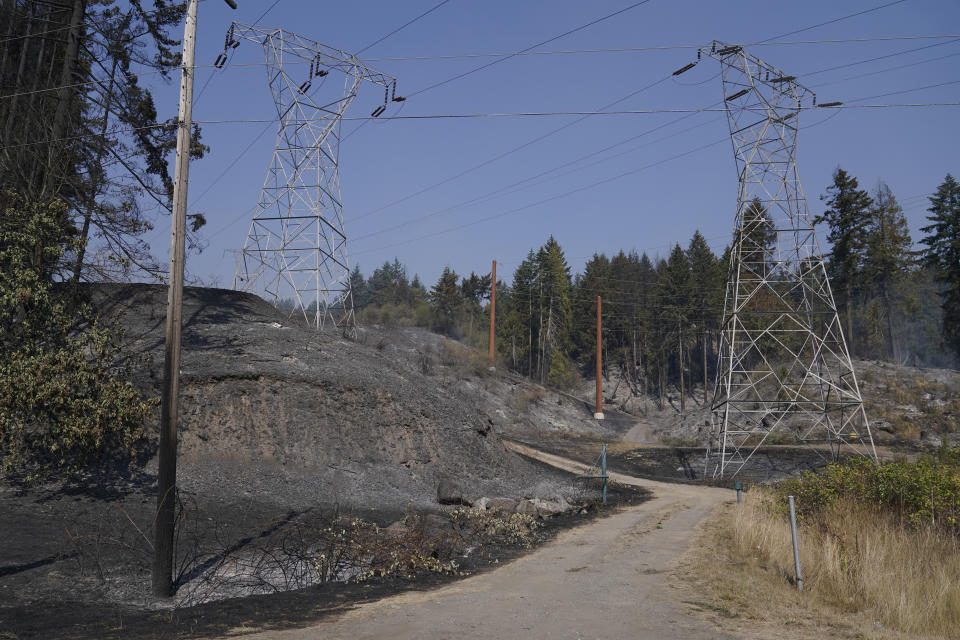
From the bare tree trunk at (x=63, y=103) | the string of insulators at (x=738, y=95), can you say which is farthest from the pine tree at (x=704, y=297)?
the bare tree trunk at (x=63, y=103)

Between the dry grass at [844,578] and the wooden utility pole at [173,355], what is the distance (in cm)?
838

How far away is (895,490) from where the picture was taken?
477 inches

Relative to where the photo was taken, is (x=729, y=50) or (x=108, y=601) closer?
(x=108, y=601)

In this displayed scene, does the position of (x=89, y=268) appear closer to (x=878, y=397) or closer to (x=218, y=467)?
(x=218, y=467)

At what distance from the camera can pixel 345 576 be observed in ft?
38.5

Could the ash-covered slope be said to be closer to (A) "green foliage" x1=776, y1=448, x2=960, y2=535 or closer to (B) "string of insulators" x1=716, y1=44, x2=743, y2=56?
(A) "green foliage" x1=776, y1=448, x2=960, y2=535

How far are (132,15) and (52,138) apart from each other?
6608 millimetres

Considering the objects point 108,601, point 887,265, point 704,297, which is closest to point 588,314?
point 704,297

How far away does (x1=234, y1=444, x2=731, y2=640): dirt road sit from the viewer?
8148 millimetres

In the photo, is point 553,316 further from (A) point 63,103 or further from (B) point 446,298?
(A) point 63,103

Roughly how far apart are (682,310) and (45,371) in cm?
7480

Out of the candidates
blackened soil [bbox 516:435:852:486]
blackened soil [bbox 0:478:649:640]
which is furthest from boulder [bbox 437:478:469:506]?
blackened soil [bbox 516:435:852:486]

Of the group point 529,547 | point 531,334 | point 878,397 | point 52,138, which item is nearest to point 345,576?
point 529,547

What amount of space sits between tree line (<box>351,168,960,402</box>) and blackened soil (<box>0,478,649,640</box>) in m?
63.3
